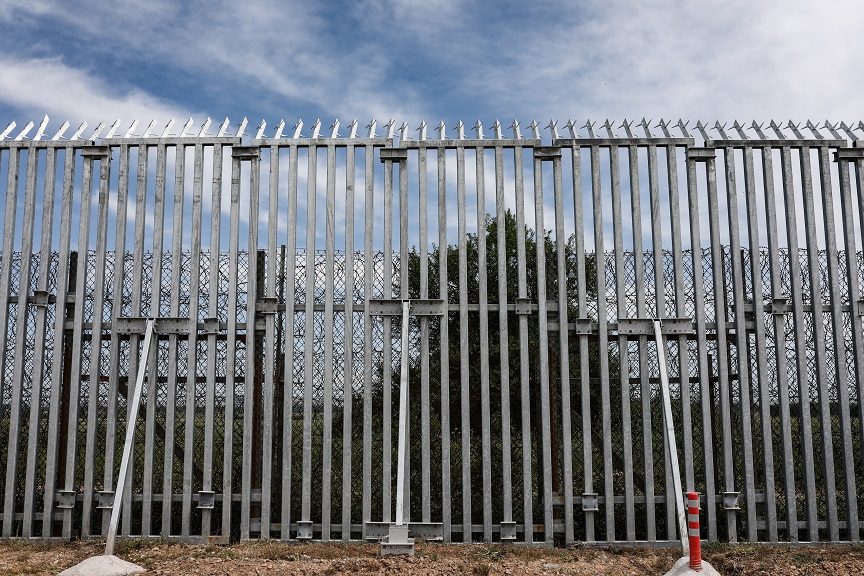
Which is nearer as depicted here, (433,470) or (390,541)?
(390,541)

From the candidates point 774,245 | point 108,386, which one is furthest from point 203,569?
point 774,245

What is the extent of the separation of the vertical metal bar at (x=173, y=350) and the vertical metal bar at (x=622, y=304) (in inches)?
178

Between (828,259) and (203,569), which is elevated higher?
(828,259)

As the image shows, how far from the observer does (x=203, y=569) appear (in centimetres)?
677

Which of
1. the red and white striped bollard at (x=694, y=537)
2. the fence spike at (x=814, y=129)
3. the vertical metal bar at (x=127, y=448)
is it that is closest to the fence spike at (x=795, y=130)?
the fence spike at (x=814, y=129)

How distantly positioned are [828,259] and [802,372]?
50.5 inches

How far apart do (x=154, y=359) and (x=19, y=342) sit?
1.53 metres

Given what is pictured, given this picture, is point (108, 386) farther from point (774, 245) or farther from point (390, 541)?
point (774, 245)

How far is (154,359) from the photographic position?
8312 millimetres

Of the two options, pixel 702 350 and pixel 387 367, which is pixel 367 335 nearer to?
pixel 387 367

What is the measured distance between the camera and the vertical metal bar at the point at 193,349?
26.5 ft

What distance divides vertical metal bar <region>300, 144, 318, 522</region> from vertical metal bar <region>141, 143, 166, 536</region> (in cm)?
160

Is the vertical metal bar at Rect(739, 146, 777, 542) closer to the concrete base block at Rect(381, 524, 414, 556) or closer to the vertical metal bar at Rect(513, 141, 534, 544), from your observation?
the vertical metal bar at Rect(513, 141, 534, 544)

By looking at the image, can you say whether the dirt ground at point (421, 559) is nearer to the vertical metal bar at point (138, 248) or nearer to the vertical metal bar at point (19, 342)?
the vertical metal bar at point (19, 342)
